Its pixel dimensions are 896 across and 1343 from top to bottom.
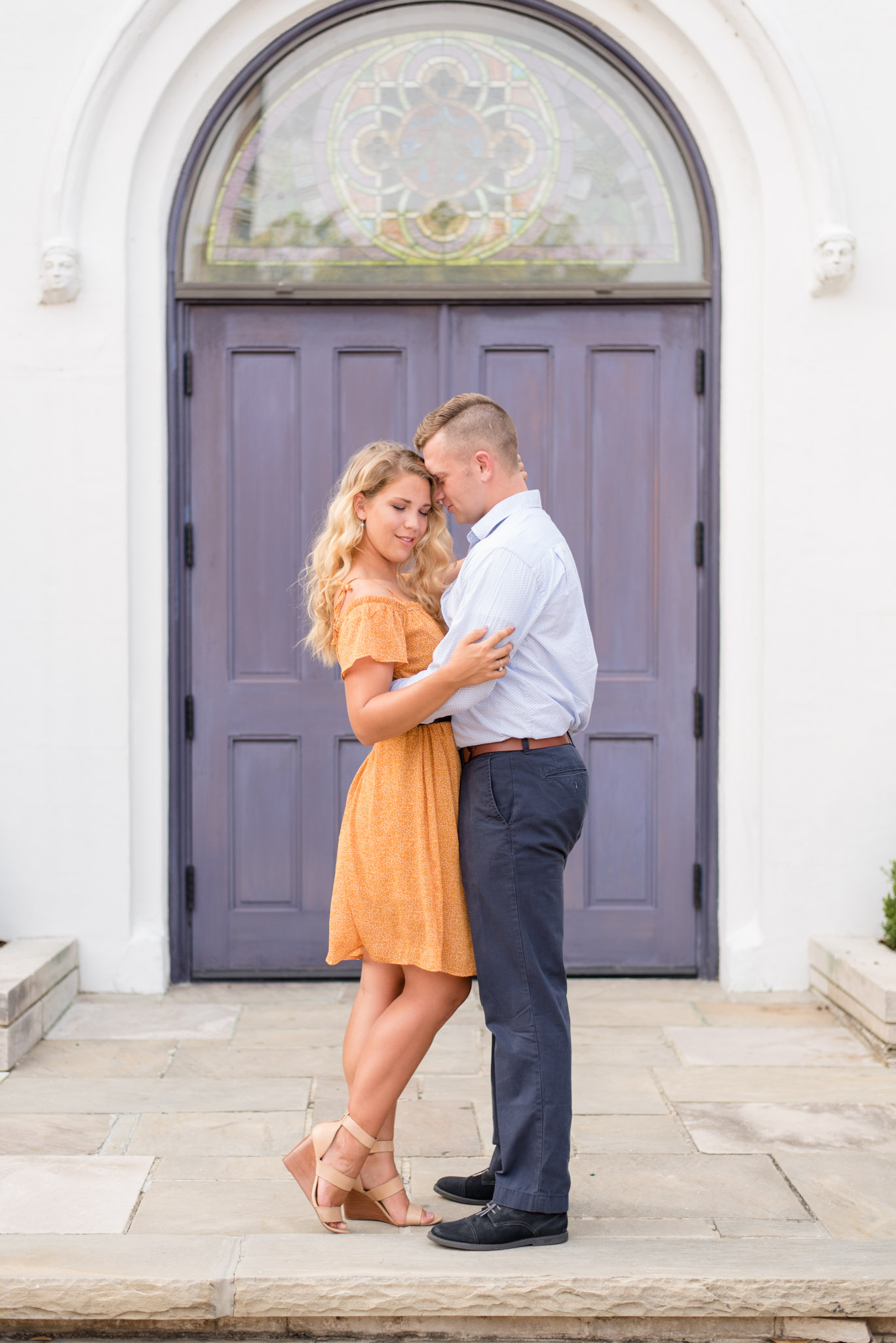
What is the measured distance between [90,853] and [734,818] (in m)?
2.62

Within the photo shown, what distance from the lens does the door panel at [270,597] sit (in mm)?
4906

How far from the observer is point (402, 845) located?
2.66m

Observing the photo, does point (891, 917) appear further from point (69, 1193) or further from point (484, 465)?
point (69, 1193)

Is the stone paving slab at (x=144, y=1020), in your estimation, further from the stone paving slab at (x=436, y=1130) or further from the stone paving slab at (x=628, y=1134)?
the stone paving slab at (x=628, y=1134)

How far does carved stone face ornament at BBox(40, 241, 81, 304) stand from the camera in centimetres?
453

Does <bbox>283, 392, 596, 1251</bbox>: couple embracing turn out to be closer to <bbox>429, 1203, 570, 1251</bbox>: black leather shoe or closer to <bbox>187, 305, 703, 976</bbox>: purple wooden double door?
<bbox>429, 1203, 570, 1251</bbox>: black leather shoe

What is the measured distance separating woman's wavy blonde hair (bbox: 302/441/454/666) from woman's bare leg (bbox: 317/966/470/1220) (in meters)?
0.82

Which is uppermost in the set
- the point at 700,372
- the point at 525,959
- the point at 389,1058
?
the point at 700,372

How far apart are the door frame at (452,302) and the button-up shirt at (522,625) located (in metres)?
2.37

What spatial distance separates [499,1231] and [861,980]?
2148 millimetres

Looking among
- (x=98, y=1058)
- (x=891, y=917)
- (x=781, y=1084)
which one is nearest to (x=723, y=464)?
(x=891, y=917)

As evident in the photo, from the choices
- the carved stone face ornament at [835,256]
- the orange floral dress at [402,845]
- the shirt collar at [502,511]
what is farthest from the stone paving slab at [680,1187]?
the carved stone face ornament at [835,256]

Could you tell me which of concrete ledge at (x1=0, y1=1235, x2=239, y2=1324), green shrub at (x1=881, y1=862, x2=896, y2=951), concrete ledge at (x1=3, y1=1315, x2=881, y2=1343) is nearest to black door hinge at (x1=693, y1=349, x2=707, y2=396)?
green shrub at (x1=881, y1=862, x2=896, y2=951)

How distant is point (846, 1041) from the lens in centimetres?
419
